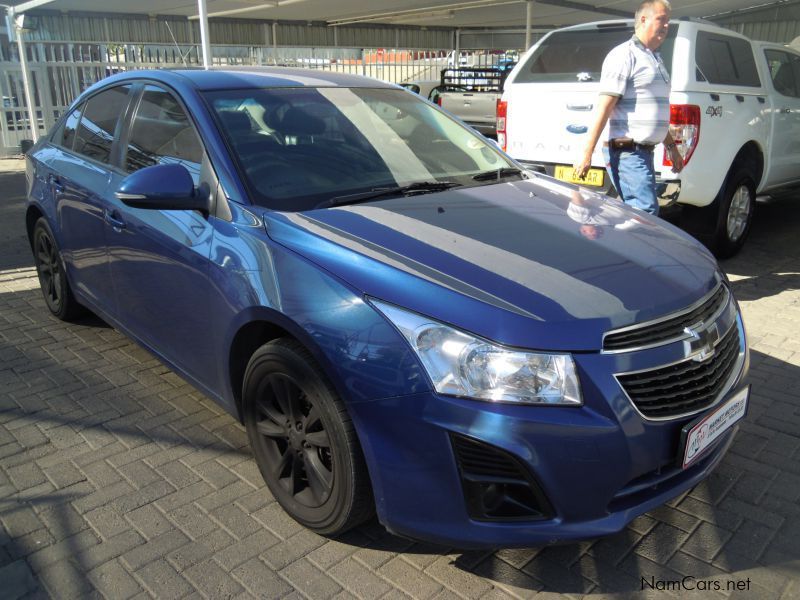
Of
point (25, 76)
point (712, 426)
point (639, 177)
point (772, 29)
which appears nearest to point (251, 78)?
point (712, 426)

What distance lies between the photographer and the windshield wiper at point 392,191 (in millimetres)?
2762

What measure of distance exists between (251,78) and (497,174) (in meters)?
1.29

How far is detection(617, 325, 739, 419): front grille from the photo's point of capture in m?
2.07

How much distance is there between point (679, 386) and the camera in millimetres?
2182

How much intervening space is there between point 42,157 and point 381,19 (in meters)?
12.7

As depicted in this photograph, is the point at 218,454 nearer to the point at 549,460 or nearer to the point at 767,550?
the point at 549,460

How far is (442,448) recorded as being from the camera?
201 centimetres

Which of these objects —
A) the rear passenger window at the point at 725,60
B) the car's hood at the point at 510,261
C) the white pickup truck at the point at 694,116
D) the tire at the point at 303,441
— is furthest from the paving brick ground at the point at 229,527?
the rear passenger window at the point at 725,60

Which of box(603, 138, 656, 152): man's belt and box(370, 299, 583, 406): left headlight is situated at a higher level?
box(603, 138, 656, 152): man's belt

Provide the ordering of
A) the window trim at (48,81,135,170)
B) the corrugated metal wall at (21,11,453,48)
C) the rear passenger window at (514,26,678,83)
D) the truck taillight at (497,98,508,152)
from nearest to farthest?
the window trim at (48,81,135,170) → the rear passenger window at (514,26,678,83) → the truck taillight at (497,98,508,152) → the corrugated metal wall at (21,11,453,48)

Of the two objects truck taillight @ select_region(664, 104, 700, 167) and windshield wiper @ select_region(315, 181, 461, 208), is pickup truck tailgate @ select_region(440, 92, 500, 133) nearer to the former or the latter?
truck taillight @ select_region(664, 104, 700, 167)

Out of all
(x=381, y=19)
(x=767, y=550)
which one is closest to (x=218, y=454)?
(x=767, y=550)

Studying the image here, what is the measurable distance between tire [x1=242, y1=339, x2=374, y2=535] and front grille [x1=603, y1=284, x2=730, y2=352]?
86 centimetres

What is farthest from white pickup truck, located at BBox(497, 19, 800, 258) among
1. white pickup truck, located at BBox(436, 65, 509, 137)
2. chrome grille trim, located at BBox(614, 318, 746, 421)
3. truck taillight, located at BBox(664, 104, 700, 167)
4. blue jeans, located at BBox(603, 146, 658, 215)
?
white pickup truck, located at BBox(436, 65, 509, 137)
